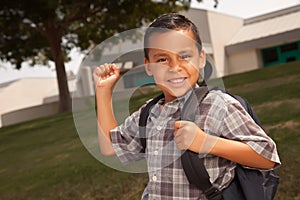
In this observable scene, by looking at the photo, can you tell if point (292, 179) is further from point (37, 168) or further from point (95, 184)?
point (37, 168)

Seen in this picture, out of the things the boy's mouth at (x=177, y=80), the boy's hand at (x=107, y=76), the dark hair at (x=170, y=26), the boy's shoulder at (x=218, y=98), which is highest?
the dark hair at (x=170, y=26)

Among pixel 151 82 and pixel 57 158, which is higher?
pixel 151 82

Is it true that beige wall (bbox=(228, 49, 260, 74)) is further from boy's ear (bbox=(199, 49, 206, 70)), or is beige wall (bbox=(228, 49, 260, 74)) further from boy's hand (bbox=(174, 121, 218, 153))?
boy's hand (bbox=(174, 121, 218, 153))

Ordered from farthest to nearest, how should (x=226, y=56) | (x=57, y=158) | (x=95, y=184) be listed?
(x=226, y=56)
(x=57, y=158)
(x=95, y=184)

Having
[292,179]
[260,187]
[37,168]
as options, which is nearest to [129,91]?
[260,187]

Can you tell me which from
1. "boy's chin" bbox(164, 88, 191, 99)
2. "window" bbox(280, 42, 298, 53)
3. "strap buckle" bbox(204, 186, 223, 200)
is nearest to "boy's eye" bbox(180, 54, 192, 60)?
"boy's chin" bbox(164, 88, 191, 99)

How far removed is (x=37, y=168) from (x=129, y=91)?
5105 millimetres

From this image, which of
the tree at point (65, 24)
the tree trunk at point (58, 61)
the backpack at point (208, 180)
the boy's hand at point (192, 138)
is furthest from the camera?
the tree trunk at point (58, 61)

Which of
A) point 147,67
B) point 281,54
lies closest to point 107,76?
point 147,67

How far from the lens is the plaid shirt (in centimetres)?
148

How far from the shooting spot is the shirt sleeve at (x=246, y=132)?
1460 mm

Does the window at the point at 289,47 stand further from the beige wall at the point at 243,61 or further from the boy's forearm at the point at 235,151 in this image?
the boy's forearm at the point at 235,151

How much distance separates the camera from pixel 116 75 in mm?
1720

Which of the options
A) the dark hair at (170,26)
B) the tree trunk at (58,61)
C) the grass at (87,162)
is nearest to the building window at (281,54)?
the tree trunk at (58,61)
